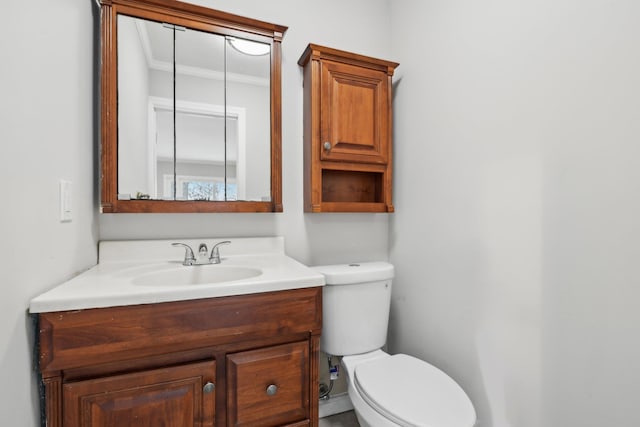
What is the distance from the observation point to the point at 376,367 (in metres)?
1.25

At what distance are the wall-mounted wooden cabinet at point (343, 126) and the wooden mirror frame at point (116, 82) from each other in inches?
6.0

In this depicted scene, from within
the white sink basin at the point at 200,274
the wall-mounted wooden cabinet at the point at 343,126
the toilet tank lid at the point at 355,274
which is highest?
the wall-mounted wooden cabinet at the point at 343,126

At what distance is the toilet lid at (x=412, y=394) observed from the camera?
94cm

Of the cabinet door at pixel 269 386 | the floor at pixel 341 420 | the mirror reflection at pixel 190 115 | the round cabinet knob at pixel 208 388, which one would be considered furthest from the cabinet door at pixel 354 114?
the floor at pixel 341 420

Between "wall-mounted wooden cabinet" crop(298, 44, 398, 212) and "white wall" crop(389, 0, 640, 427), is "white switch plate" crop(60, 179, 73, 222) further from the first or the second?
"white wall" crop(389, 0, 640, 427)

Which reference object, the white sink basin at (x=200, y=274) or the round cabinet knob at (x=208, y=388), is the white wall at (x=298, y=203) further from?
the round cabinet knob at (x=208, y=388)

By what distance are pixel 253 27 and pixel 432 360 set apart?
1764mm

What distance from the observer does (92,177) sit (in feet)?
3.95

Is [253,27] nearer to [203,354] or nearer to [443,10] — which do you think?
[443,10]

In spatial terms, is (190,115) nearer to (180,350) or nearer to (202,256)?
(202,256)

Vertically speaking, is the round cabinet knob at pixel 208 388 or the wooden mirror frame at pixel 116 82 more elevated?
the wooden mirror frame at pixel 116 82

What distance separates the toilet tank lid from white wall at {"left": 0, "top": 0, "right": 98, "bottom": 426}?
95cm

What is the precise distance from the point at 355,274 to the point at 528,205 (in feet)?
2.36

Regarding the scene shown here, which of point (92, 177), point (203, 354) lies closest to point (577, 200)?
point (203, 354)
